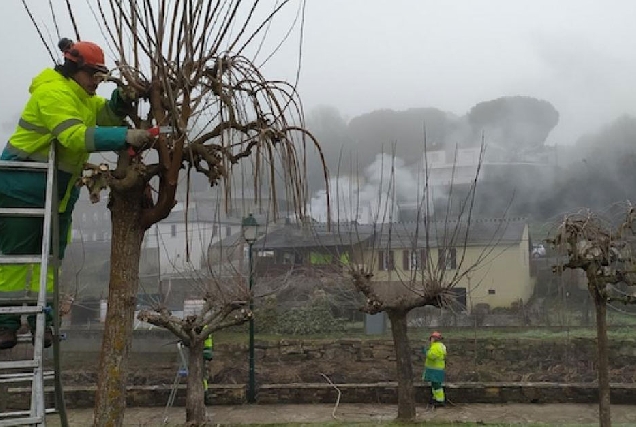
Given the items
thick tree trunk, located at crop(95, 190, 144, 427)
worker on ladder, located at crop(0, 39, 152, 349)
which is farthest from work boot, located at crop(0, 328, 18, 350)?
thick tree trunk, located at crop(95, 190, 144, 427)

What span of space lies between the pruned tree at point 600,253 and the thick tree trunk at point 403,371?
10.9ft

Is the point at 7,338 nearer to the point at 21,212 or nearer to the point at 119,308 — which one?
the point at 119,308

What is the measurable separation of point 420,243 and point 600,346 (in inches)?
599

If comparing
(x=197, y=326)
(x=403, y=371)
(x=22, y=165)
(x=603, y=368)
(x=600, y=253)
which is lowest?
(x=403, y=371)

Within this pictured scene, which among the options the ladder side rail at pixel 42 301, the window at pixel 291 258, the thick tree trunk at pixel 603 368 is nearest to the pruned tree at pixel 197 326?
the thick tree trunk at pixel 603 368

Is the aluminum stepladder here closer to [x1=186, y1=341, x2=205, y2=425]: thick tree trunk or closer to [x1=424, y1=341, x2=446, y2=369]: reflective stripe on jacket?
[x1=186, y1=341, x2=205, y2=425]: thick tree trunk

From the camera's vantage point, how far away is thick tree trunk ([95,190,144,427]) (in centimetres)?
341

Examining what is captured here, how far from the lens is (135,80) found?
3.62 meters

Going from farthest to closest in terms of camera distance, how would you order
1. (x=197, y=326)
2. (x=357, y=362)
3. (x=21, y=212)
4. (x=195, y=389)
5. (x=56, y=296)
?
(x=357, y=362), (x=197, y=326), (x=195, y=389), (x=56, y=296), (x=21, y=212)

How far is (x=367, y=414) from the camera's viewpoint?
11422 millimetres

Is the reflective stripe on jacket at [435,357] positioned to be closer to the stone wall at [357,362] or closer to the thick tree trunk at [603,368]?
the stone wall at [357,362]

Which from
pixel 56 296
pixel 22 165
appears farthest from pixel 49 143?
pixel 56 296

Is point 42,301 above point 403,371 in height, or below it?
above

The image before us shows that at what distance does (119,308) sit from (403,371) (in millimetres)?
7660
